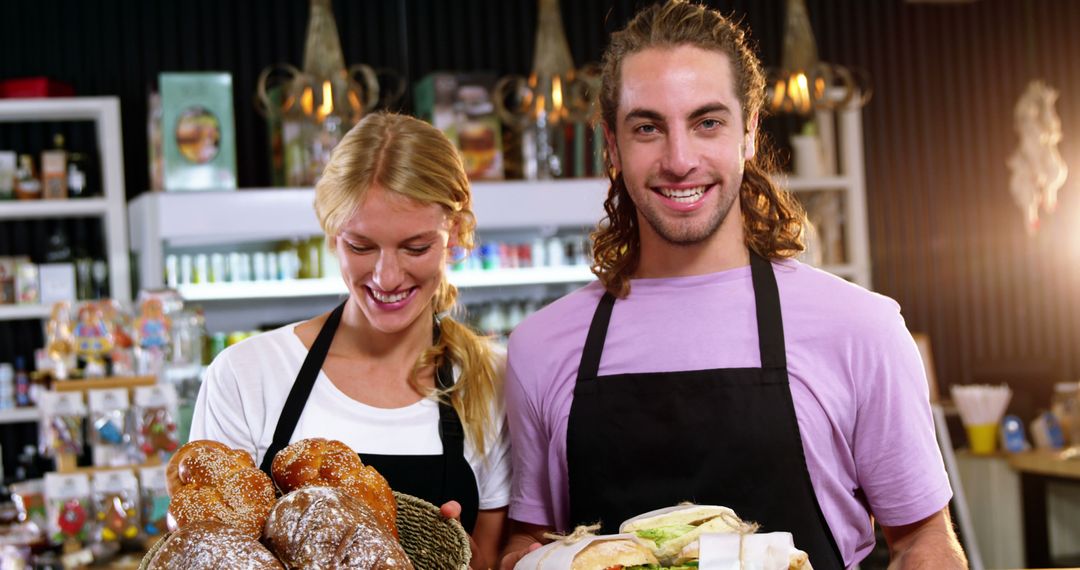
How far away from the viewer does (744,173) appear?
2107 millimetres

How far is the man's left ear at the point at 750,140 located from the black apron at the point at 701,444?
0.58 feet

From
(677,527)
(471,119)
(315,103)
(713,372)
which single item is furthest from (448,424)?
(471,119)

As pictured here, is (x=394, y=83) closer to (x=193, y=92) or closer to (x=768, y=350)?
(x=193, y=92)

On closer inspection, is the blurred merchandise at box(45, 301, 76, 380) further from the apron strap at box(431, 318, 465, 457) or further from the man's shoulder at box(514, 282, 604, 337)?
the man's shoulder at box(514, 282, 604, 337)

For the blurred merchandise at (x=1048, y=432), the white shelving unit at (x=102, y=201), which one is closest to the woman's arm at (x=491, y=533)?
the white shelving unit at (x=102, y=201)

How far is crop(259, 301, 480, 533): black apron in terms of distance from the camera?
6.51 feet

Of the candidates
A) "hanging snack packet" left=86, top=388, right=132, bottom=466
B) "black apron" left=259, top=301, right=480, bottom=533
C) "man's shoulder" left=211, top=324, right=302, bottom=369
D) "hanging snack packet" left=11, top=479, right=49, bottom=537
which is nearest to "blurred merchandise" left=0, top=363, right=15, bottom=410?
"hanging snack packet" left=11, top=479, right=49, bottom=537

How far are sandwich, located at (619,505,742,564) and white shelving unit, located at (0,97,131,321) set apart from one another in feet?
13.2

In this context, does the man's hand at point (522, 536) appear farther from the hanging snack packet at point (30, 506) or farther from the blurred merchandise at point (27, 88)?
the blurred merchandise at point (27, 88)

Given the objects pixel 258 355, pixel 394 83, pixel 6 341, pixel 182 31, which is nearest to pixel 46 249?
pixel 6 341

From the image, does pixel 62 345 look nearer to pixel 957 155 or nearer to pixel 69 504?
pixel 69 504

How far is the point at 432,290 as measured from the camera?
203cm

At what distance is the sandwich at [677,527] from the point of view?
1527mm

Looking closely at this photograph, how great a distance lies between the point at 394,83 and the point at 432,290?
4.15 m
